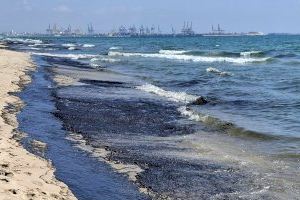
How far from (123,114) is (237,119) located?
3812 millimetres

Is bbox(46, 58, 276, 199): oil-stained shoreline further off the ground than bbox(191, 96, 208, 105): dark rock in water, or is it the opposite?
bbox(46, 58, 276, 199): oil-stained shoreline

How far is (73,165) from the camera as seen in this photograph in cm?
899

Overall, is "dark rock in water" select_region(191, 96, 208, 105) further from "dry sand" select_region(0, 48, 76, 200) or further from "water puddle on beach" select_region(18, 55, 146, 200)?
"dry sand" select_region(0, 48, 76, 200)

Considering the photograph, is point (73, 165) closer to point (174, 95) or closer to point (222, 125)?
point (222, 125)

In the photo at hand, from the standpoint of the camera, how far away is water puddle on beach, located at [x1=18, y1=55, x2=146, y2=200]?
762 centimetres

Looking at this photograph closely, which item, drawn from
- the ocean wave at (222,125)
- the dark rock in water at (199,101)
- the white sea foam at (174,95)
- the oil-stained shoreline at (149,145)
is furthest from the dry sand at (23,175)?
the white sea foam at (174,95)

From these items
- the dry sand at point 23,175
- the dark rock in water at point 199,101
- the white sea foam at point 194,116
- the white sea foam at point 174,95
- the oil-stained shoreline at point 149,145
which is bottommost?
the white sea foam at point 174,95

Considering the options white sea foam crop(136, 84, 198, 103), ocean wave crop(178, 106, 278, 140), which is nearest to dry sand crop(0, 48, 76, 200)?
ocean wave crop(178, 106, 278, 140)

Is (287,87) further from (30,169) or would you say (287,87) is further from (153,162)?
(30,169)

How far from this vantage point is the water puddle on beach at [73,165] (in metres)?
7.62

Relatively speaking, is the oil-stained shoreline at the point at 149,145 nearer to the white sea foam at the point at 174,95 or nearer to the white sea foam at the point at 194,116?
the white sea foam at the point at 194,116

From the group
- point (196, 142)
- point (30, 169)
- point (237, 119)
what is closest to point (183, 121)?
point (237, 119)

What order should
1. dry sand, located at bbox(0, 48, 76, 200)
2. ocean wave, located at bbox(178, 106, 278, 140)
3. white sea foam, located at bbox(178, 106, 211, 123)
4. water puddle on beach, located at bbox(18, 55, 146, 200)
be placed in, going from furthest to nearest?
white sea foam, located at bbox(178, 106, 211, 123) < ocean wave, located at bbox(178, 106, 278, 140) < water puddle on beach, located at bbox(18, 55, 146, 200) < dry sand, located at bbox(0, 48, 76, 200)

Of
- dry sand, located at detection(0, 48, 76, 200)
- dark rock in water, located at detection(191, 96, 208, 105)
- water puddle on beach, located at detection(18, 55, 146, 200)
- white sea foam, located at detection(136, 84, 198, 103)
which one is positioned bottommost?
white sea foam, located at detection(136, 84, 198, 103)
